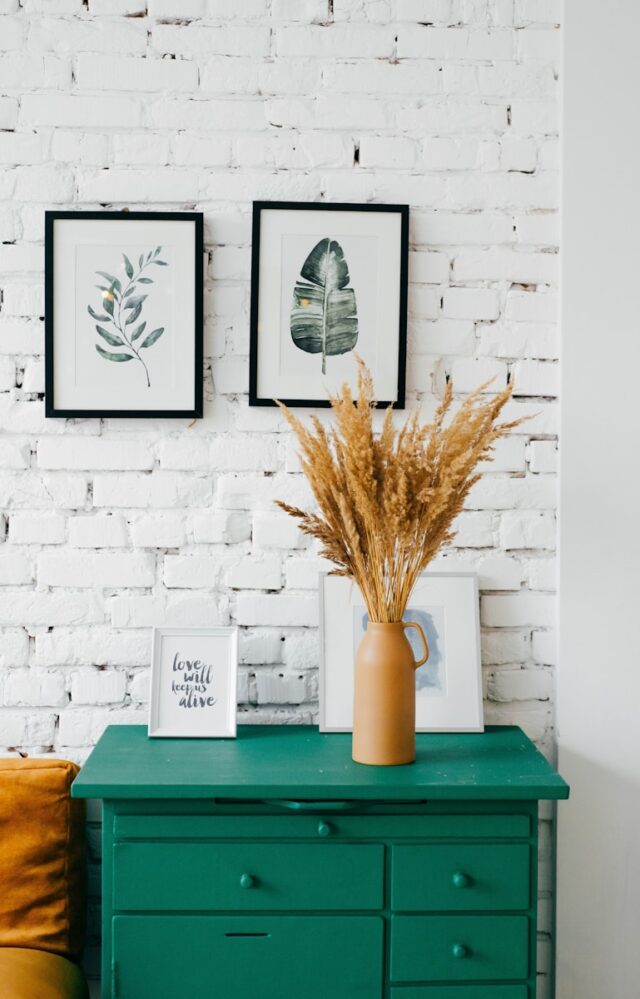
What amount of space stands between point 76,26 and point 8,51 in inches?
5.9

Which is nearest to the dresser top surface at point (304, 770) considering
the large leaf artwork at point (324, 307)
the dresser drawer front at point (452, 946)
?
the dresser drawer front at point (452, 946)

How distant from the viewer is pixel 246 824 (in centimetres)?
145

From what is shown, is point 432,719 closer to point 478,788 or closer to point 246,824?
point 478,788

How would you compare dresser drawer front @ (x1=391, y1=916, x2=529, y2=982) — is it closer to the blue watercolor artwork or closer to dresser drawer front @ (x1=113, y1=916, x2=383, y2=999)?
dresser drawer front @ (x1=113, y1=916, x2=383, y2=999)

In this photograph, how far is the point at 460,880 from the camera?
1.43m

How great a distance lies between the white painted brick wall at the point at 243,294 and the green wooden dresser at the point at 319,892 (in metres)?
0.38

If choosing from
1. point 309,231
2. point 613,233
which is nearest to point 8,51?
point 309,231

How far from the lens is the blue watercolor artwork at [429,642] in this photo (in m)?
1.74

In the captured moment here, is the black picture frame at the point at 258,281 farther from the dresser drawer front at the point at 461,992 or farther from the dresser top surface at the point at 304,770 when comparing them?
Result: the dresser drawer front at the point at 461,992

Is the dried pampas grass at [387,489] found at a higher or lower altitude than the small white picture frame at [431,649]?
higher

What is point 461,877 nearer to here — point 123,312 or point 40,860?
point 40,860

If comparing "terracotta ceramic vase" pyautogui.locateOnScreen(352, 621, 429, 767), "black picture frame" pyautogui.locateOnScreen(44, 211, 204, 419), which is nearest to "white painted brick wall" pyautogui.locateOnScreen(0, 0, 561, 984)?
"black picture frame" pyautogui.locateOnScreen(44, 211, 204, 419)

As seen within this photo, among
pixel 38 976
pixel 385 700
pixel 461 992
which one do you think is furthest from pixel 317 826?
pixel 38 976

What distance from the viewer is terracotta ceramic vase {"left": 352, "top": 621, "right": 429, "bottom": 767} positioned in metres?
1.51
